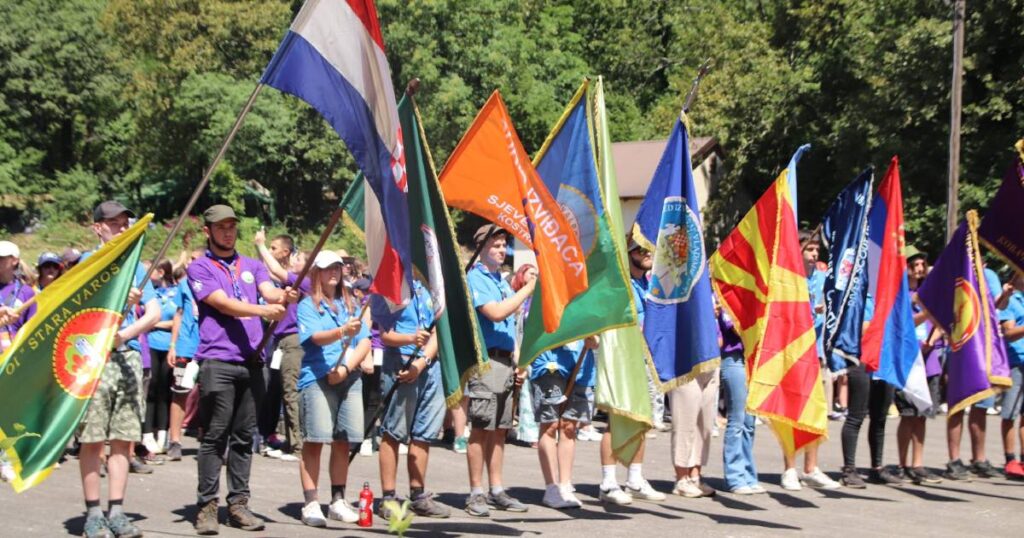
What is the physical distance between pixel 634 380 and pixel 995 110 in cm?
2140

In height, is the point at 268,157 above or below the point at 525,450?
above

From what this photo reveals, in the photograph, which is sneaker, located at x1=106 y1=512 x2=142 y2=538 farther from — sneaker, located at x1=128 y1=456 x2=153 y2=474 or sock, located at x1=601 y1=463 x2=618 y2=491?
sock, located at x1=601 y1=463 x2=618 y2=491

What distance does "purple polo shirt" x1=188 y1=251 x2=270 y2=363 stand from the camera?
8.16m

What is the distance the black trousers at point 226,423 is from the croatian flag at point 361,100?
47.8 inches

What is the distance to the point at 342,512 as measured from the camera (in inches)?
346

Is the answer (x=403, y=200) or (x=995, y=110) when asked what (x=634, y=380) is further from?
(x=995, y=110)

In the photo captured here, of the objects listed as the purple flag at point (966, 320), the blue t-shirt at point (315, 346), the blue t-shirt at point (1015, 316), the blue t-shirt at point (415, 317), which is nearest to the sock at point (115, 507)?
the blue t-shirt at point (315, 346)

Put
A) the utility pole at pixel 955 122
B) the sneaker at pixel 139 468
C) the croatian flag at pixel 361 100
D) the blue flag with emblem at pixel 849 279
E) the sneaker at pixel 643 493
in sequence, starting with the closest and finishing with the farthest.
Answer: the croatian flag at pixel 361 100 < the sneaker at pixel 643 493 < the sneaker at pixel 139 468 < the blue flag with emblem at pixel 849 279 < the utility pole at pixel 955 122

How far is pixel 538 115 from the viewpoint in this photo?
47.9 meters

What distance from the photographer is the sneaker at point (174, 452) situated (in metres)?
11.8

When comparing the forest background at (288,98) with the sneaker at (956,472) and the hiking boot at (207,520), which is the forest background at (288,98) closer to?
the sneaker at (956,472)

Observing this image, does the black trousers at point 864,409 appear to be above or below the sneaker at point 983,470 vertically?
above

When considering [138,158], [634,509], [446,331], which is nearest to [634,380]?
[634,509]

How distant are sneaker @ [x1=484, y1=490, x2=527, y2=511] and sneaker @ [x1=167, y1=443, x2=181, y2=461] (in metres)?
3.56
